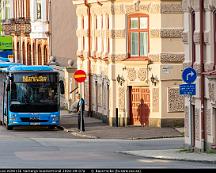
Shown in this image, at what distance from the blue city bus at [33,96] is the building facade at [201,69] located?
12482mm

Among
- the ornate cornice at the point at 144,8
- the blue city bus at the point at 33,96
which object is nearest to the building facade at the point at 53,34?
the ornate cornice at the point at 144,8

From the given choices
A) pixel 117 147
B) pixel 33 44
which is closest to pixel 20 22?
pixel 33 44

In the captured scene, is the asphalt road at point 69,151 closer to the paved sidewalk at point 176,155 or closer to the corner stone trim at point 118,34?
the paved sidewalk at point 176,155

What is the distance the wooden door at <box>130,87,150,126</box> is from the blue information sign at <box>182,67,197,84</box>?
48.8 feet

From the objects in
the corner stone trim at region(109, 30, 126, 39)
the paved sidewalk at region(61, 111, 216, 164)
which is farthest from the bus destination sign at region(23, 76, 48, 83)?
the corner stone trim at region(109, 30, 126, 39)

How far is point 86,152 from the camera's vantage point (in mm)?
34469

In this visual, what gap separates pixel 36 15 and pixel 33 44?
528cm

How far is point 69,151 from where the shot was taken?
3500 cm

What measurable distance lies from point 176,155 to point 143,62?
14818 mm

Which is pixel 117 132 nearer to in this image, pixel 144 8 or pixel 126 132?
pixel 126 132

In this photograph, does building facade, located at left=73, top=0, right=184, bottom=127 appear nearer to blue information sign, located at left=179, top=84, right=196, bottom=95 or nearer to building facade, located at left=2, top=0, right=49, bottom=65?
blue information sign, located at left=179, top=84, right=196, bottom=95

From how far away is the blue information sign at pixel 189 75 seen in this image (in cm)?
3212

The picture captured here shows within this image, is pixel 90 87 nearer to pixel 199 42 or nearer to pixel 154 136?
pixel 154 136

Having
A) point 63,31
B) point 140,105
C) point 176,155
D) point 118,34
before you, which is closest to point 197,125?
point 176,155
